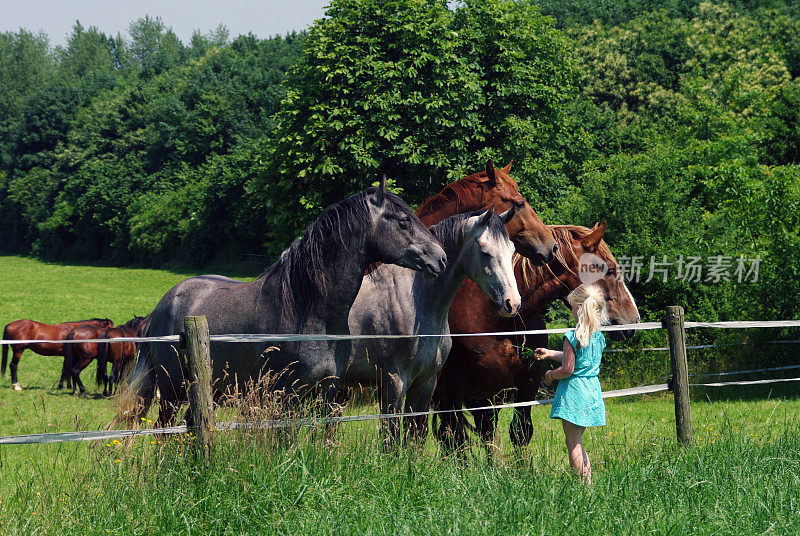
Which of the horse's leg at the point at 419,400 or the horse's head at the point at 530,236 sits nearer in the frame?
the horse's leg at the point at 419,400

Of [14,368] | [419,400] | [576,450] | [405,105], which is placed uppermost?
[405,105]

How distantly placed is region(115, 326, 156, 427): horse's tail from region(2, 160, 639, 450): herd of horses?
1 cm

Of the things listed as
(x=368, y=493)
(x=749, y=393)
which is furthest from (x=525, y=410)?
(x=749, y=393)

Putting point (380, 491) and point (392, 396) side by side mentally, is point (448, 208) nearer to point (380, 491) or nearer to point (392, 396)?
point (392, 396)

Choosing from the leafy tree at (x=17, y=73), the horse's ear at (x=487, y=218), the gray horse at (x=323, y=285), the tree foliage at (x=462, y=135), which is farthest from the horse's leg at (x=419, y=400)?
the leafy tree at (x=17, y=73)

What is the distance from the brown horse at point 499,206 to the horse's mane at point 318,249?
4.17 ft

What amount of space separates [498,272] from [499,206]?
46.6 inches

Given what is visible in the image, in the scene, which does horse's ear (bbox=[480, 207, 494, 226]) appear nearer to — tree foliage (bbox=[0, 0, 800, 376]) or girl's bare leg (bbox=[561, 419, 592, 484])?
girl's bare leg (bbox=[561, 419, 592, 484])

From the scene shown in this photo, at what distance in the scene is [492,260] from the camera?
5.07 m

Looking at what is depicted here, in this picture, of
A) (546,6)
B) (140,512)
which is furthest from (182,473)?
(546,6)

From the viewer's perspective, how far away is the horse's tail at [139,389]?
578cm

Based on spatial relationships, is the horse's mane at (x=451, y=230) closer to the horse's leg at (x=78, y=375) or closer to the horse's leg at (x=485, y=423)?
the horse's leg at (x=485, y=423)

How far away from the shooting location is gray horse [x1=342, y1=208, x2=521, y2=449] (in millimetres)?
5094

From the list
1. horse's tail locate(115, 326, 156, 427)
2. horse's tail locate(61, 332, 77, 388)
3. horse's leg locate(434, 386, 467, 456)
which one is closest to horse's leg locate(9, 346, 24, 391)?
horse's tail locate(61, 332, 77, 388)
